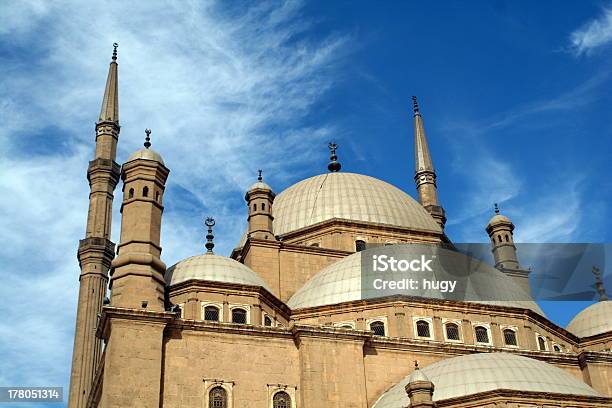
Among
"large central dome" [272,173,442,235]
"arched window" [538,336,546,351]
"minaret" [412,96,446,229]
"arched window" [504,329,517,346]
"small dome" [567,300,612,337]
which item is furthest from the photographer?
Result: "minaret" [412,96,446,229]

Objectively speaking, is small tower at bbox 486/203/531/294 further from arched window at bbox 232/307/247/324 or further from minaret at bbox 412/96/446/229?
arched window at bbox 232/307/247/324

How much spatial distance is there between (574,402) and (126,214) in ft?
40.3

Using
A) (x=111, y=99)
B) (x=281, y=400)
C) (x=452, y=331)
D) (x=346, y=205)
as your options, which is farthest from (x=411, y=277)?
(x=111, y=99)

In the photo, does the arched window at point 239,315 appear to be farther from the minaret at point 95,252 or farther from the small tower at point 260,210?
the minaret at point 95,252

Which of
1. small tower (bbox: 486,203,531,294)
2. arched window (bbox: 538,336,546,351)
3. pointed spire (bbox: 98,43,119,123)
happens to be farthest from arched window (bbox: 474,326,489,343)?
pointed spire (bbox: 98,43,119,123)

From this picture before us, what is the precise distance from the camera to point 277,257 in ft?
88.9

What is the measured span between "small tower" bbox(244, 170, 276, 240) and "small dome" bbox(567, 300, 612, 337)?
11264 millimetres

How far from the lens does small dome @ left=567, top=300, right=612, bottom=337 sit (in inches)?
1098

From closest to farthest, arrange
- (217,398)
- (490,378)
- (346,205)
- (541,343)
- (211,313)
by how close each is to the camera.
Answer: (490,378) < (217,398) < (211,313) < (541,343) < (346,205)

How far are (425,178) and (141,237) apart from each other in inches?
737

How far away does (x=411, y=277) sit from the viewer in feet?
80.2

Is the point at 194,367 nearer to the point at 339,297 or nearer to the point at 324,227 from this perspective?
the point at 339,297

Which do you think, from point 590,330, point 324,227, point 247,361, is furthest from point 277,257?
point 590,330

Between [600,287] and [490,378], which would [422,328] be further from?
[600,287]
